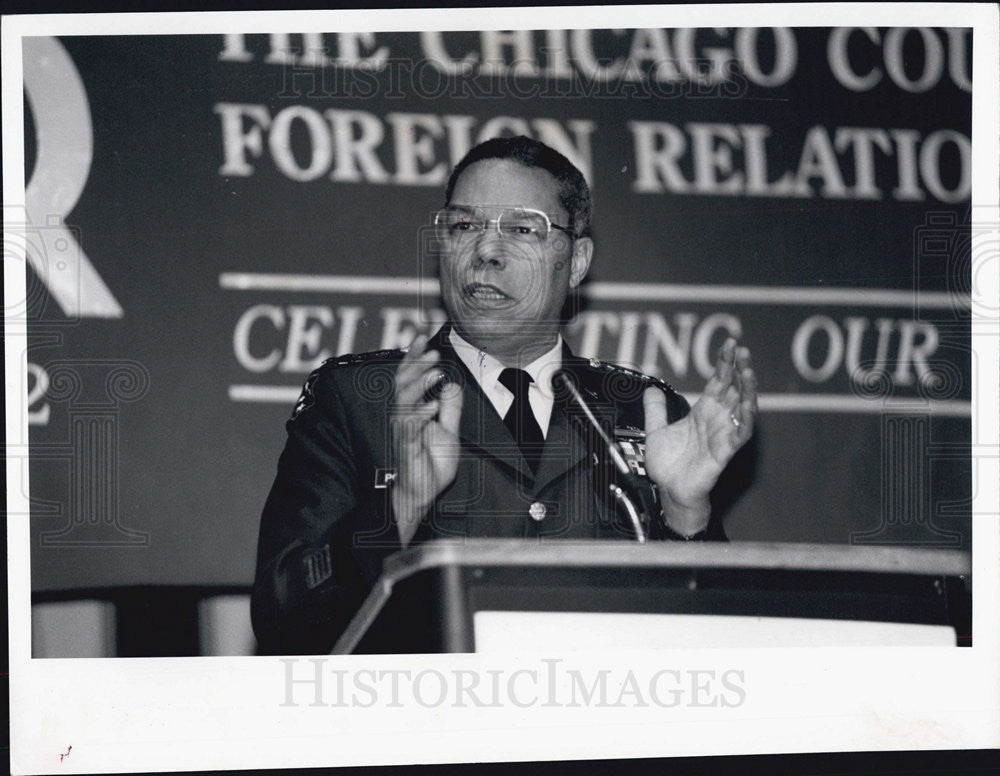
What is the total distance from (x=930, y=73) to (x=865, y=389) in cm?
96

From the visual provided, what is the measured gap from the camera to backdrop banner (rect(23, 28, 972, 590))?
3.07 m

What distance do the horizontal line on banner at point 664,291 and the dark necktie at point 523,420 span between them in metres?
0.32

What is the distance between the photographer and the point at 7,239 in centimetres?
308

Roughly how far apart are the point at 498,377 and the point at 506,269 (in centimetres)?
31

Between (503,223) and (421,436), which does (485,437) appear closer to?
(421,436)

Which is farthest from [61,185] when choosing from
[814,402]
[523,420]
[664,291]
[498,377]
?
[814,402]

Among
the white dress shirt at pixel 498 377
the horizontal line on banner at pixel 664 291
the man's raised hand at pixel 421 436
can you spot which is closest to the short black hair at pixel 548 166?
the horizontal line on banner at pixel 664 291

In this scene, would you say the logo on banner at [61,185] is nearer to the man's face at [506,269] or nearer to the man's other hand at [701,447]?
the man's face at [506,269]

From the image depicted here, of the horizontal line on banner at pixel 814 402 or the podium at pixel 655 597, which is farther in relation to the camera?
the horizontal line on banner at pixel 814 402

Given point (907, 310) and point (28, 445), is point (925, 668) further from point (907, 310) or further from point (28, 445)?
point (28, 445)

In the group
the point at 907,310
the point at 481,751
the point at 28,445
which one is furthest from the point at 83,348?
the point at 907,310

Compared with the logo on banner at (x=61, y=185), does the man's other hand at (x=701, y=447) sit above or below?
below

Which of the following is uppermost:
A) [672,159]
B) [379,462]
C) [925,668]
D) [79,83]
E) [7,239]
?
[79,83]

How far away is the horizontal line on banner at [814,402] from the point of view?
3074 millimetres
